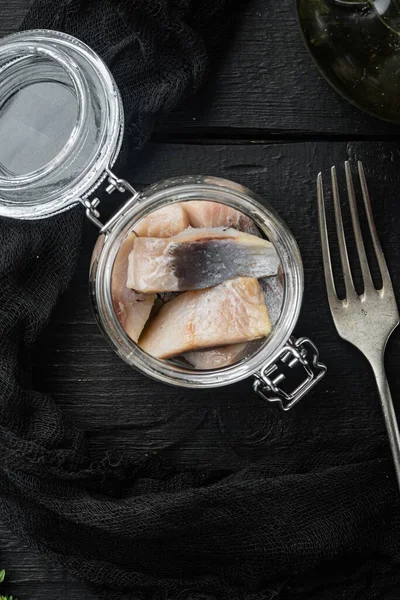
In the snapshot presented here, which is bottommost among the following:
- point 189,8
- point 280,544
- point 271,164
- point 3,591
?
point 280,544

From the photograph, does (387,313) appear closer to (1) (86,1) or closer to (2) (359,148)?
(2) (359,148)

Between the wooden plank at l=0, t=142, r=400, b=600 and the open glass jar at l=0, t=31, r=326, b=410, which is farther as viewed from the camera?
the wooden plank at l=0, t=142, r=400, b=600

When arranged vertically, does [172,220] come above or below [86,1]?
below

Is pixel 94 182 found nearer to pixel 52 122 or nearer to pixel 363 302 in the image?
pixel 52 122

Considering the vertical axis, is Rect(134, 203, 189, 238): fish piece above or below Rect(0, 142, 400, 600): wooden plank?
above

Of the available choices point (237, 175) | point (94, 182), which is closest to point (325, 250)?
point (237, 175)

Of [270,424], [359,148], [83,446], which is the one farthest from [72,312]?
[359,148]

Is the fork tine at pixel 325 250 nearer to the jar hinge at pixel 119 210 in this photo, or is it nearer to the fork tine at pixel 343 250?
the fork tine at pixel 343 250

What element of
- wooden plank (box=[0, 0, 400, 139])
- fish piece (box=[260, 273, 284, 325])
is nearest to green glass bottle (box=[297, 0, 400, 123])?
wooden plank (box=[0, 0, 400, 139])

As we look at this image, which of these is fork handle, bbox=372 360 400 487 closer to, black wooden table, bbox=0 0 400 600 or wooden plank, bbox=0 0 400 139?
black wooden table, bbox=0 0 400 600
